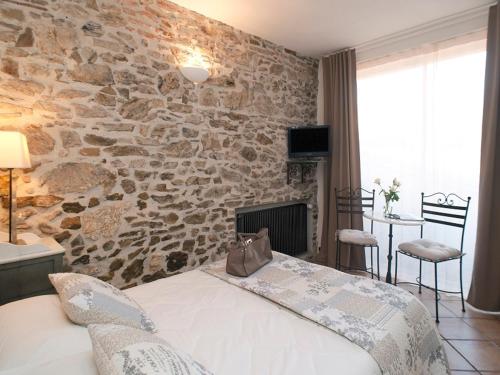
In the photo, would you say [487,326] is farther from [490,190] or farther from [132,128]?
[132,128]

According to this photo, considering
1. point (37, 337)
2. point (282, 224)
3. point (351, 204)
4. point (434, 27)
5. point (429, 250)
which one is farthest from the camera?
point (282, 224)

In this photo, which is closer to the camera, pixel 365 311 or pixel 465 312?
pixel 365 311

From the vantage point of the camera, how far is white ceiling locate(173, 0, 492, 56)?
2.57 metres

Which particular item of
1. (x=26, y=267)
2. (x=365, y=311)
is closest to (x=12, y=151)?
(x=26, y=267)

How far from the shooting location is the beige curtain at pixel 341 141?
3.55 m

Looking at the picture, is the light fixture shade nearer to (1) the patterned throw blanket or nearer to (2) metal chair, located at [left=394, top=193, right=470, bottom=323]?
(1) the patterned throw blanket

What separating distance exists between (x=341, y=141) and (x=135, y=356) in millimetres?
3348

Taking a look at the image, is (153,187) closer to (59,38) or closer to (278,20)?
(59,38)

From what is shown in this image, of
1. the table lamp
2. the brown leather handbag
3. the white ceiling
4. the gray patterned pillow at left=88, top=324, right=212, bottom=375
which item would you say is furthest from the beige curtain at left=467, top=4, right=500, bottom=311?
the table lamp

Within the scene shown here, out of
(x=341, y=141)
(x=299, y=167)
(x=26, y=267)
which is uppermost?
(x=341, y=141)

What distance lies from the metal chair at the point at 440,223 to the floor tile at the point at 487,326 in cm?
17

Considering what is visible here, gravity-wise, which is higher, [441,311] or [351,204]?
A: [351,204]

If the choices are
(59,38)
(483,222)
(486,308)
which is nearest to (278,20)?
(59,38)

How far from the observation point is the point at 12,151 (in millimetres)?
1608
